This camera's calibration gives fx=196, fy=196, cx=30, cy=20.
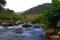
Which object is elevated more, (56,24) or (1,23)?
(1,23)

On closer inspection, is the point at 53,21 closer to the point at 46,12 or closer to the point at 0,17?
the point at 46,12

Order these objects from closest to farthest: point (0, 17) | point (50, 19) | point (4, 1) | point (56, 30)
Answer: point (56, 30) < point (50, 19) < point (0, 17) < point (4, 1)

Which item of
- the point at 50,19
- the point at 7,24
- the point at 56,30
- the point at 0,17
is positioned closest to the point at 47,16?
the point at 50,19

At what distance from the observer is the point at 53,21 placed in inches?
627

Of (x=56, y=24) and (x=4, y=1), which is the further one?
(x=4, y=1)

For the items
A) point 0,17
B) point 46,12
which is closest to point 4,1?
point 0,17

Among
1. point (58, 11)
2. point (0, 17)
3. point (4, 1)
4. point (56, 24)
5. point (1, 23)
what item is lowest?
point (56, 24)

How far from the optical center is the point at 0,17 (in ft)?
119

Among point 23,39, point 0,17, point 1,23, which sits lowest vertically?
point 23,39

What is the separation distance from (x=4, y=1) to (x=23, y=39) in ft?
119

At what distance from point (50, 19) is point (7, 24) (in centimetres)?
1361

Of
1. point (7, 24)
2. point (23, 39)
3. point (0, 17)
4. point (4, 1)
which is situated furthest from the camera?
point (4, 1)

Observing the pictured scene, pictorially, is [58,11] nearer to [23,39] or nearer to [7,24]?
[23,39]

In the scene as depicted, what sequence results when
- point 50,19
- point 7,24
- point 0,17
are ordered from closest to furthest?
1. point 50,19
2. point 7,24
3. point 0,17
